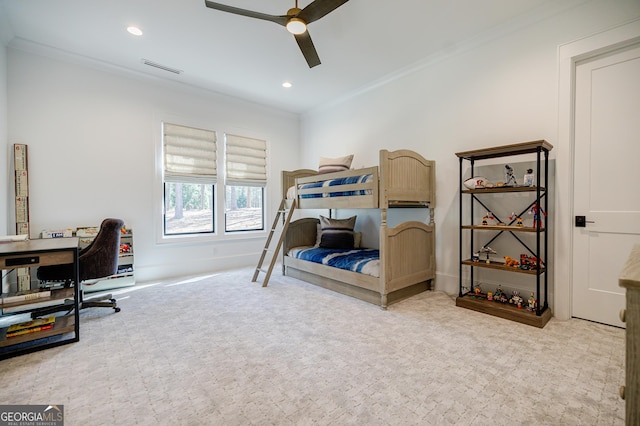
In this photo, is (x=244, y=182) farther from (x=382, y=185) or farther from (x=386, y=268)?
(x=386, y=268)

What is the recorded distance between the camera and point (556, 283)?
271 centimetres

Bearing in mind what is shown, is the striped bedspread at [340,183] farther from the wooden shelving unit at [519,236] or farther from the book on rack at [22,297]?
the book on rack at [22,297]

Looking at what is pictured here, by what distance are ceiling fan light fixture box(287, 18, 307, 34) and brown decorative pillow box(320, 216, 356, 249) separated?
8.77 feet

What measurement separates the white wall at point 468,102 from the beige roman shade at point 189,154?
2.34 m

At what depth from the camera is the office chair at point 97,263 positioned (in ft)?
9.11

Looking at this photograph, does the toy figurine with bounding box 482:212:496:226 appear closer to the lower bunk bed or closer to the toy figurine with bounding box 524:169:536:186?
the toy figurine with bounding box 524:169:536:186

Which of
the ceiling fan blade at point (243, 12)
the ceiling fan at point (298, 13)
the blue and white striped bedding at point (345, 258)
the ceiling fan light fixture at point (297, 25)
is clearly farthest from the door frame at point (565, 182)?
the ceiling fan blade at point (243, 12)

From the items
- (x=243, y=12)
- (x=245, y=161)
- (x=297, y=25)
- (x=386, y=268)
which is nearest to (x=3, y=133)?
(x=245, y=161)

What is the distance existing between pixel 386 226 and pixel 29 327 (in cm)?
316

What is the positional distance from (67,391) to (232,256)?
10.8 feet

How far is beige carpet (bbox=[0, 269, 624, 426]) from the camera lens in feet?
4.88

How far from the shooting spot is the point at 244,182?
5090 mm

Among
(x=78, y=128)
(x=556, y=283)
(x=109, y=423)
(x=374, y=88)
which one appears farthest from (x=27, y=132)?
(x=556, y=283)

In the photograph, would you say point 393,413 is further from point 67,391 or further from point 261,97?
point 261,97
